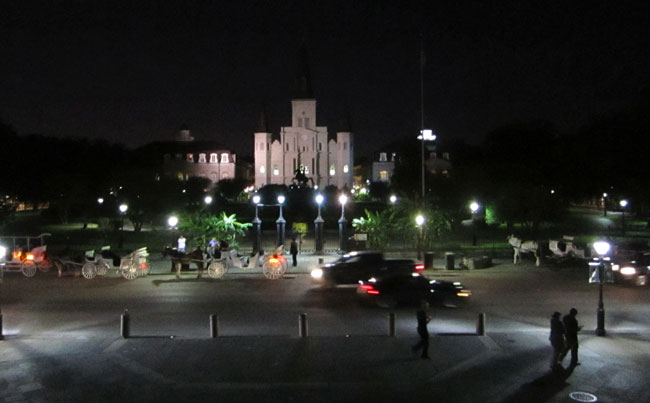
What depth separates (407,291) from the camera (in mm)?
19219

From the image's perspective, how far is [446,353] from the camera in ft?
45.4

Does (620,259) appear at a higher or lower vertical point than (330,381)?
higher

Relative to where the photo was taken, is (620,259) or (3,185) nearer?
(620,259)

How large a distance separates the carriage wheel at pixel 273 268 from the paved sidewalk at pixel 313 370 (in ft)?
36.0

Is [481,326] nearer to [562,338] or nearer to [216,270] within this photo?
[562,338]

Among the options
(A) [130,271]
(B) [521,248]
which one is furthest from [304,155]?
(A) [130,271]

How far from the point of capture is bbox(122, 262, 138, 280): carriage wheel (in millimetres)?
25797

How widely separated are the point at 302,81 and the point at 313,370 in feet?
343

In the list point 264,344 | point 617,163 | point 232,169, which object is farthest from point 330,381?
point 232,169

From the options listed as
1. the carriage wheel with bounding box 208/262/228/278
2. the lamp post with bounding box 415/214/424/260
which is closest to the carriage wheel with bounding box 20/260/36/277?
the carriage wheel with bounding box 208/262/228/278

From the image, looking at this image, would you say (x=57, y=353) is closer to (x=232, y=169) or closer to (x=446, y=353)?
(x=446, y=353)

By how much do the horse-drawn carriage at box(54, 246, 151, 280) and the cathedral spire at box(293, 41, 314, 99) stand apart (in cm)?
8926

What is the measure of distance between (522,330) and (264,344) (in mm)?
6848

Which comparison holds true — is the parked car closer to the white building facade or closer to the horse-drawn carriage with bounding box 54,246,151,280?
the horse-drawn carriage with bounding box 54,246,151,280
